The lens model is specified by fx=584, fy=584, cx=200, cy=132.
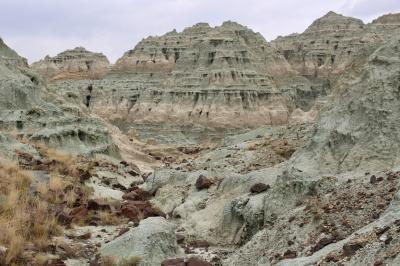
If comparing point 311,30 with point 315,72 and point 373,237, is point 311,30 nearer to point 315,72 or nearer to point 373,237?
point 315,72

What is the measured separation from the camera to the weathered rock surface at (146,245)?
32.9 ft

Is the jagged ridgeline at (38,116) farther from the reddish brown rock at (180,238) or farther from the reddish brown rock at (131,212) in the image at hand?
the reddish brown rock at (180,238)

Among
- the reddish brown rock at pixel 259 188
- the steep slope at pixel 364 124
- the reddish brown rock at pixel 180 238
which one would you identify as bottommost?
the reddish brown rock at pixel 180 238

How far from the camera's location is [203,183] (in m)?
17.1

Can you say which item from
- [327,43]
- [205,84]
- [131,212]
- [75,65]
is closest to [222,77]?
[205,84]

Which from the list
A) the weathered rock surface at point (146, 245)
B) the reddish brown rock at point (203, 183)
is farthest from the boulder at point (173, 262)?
the reddish brown rock at point (203, 183)

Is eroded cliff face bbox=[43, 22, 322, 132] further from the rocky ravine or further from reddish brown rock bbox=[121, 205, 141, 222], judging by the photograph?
reddish brown rock bbox=[121, 205, 141, 222]

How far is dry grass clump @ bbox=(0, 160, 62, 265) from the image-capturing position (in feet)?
31.2

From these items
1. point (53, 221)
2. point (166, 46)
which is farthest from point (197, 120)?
point (53, 221)

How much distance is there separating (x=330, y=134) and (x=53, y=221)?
6.65 m

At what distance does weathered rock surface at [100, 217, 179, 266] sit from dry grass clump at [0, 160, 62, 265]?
4.09 feet

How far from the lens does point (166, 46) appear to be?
117688 millimetres

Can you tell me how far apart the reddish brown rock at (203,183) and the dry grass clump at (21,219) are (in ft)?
16.2

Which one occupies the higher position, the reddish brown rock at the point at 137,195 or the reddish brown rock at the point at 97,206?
the reddish brown rock at the point at 97,206
